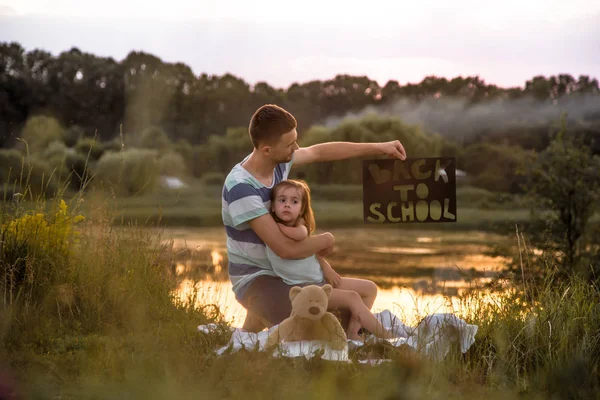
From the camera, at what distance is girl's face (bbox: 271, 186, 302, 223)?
A: 4117mm

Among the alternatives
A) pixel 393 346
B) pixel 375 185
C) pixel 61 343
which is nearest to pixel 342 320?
pixel 393 346

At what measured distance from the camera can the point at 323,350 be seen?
363 cm

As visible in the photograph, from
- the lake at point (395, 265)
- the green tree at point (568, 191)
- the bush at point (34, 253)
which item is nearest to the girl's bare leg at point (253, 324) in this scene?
the lake at point (395, 265)

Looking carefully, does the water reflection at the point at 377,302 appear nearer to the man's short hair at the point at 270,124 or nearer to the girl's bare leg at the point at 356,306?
the girl's bare leg at the point at 356,306

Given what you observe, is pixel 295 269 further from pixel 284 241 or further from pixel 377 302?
pixel 377 302

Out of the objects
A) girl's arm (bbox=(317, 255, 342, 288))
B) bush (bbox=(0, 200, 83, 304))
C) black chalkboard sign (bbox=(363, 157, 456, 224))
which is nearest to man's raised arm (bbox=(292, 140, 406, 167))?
black chalkboard sign (bbox=(363, 157, 456, 224))

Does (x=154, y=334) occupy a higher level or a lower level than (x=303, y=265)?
lower

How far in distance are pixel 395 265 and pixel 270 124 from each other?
866 centimetres

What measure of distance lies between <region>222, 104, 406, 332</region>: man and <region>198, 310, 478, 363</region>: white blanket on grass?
184mm

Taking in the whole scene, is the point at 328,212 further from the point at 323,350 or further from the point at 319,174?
the point at 323,350

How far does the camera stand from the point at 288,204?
13.5ft

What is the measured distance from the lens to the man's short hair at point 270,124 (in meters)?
4.21

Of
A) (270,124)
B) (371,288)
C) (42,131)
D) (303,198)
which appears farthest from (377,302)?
(42,131)

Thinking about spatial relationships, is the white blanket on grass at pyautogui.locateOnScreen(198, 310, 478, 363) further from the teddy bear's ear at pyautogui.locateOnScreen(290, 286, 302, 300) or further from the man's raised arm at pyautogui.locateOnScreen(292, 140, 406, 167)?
the man's raised arm at pyautogui.locateOnScreen(292, 140, 406, 167)
